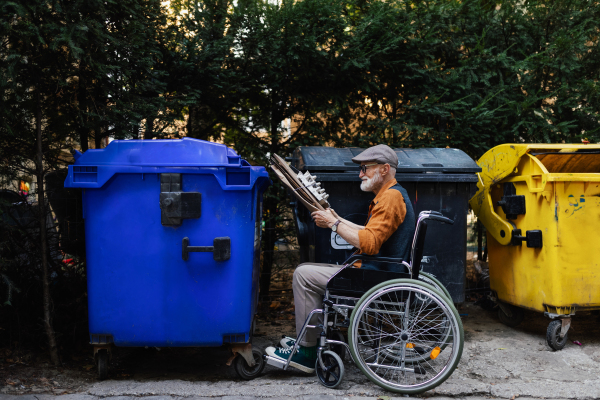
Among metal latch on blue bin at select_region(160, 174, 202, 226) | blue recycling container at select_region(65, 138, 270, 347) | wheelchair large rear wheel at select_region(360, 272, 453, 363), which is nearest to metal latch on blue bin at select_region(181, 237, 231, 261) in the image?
blue recycling container at select_region(65, 138, 270, 347)

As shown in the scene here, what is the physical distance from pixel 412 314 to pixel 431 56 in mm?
2988

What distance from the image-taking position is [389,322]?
2596mm

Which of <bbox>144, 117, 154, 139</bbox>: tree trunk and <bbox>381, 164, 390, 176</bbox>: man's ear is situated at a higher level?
<bbox>144, 117, 154, 139</bbox>: tree trunk

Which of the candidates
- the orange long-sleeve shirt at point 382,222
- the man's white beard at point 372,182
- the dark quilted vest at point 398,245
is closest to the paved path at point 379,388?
the dark quilted vest at point 398,245

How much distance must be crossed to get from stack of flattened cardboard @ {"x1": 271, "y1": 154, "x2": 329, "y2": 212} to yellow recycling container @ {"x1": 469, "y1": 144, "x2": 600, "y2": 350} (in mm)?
1827

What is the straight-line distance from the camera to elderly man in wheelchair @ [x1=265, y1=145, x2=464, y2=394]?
8.29ft

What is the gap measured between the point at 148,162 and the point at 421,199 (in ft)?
6.81

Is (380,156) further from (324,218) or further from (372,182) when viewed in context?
(324,218)

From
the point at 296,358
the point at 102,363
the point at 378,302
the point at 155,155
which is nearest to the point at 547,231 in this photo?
the point at 378,302

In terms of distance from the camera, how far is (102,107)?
3426 mm

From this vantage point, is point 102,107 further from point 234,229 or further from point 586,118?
point 586,118

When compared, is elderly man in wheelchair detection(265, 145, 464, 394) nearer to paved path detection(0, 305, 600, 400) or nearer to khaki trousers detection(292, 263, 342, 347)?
khaki trousers detection(292, 263, 342, 347)

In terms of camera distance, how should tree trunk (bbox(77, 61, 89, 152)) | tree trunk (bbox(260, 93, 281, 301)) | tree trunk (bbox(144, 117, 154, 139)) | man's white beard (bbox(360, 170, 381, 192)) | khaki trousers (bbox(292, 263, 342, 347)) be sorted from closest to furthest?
khaki trousers (bbox(292, 263, 342, 347))
man's white beard (bbox(360, 170, 381, 192))
tree trunk (bbox(77, 61, 89, 152))
tree trunk (bbox(144, 117, 154, 139))
tree trunk (bbox(260, 93, 281, 301))

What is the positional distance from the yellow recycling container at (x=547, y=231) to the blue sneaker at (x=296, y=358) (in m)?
2.01
